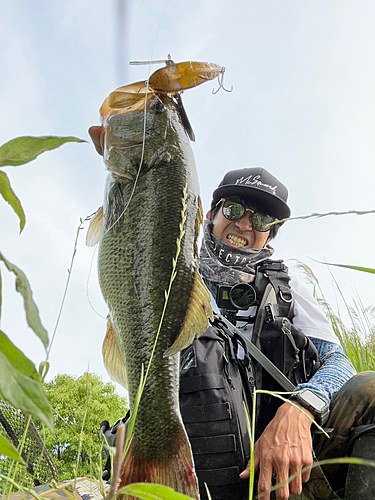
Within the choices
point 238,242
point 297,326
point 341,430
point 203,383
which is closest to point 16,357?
point 203,383

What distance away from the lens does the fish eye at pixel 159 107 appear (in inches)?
66.2

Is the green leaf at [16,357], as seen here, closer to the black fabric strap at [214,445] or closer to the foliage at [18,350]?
the foliage at [18,350]

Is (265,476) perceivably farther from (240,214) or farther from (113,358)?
(240,214)

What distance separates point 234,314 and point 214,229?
109 cm

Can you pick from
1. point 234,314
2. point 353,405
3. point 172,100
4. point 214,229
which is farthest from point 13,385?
point 214,229

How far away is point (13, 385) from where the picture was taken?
53 cm

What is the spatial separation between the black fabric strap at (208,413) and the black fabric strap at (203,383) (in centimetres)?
8

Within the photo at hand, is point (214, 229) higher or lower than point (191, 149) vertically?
higher

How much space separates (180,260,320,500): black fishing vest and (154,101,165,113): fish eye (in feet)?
3.79

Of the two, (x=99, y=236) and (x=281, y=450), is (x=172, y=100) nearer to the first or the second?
(x=99, y=236)

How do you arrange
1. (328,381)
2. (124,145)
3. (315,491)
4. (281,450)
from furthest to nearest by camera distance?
1. (328,381)
2. (315,491)
3. (281,450)
4. (124,145)

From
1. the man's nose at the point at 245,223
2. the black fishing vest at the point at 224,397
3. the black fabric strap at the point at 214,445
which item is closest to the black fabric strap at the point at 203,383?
the black fishing vest at the point at 224,397

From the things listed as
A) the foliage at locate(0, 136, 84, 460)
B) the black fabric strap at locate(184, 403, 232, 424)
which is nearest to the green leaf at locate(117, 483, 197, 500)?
the foliage at locate(0, 136, 84, 460)

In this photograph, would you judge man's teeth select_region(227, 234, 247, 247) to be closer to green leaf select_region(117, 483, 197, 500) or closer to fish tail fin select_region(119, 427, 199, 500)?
fish tail fin select_region(119, 427, 199, 500)
